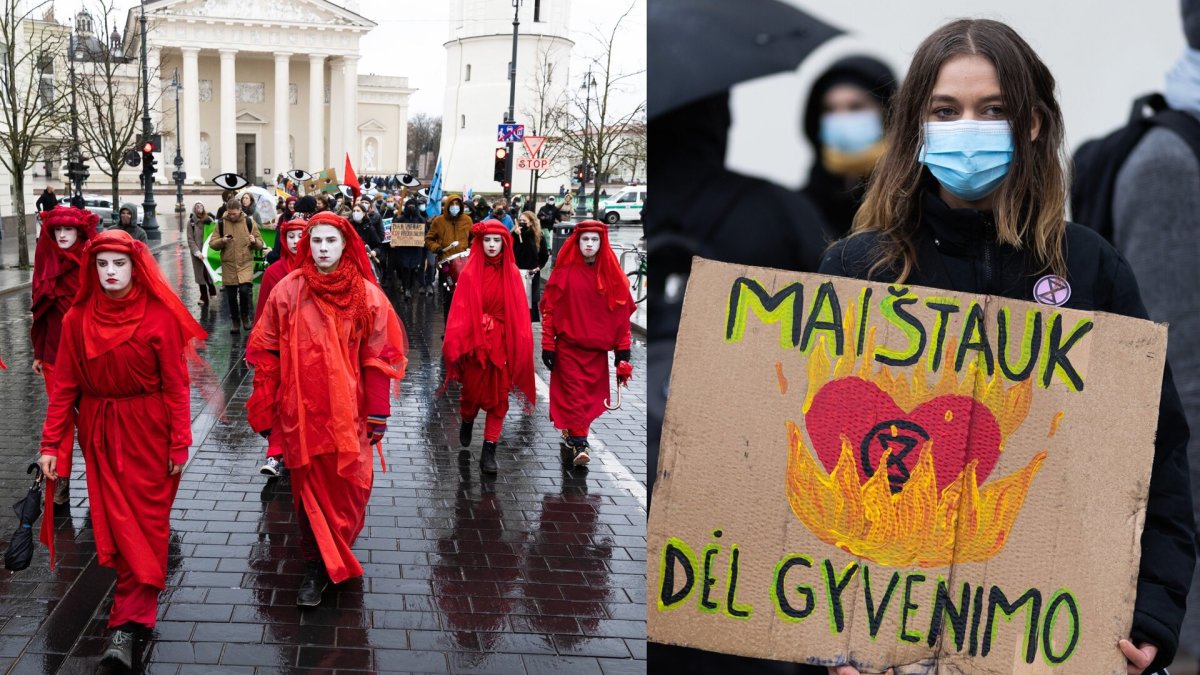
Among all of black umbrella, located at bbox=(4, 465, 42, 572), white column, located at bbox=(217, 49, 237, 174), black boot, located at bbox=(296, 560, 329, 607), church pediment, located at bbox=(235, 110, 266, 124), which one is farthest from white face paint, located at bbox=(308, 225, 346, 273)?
church pediment, located at bbox=(235, 110, 266, 124)

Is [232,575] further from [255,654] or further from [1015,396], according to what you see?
Result: [1015,396]

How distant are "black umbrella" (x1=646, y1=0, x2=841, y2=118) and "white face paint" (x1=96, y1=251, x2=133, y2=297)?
3.46 m

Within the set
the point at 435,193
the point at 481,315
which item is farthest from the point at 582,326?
the point at 435,193

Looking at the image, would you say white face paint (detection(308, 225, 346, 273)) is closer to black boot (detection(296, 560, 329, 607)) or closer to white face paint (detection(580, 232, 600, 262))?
black boot (detection(296, 560, 329, 607))

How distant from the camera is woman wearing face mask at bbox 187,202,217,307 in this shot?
17219 millimetres

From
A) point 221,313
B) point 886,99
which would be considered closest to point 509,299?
point 886,99

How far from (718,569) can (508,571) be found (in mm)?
4350

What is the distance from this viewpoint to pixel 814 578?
7.13ft

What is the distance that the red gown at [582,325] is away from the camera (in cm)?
884

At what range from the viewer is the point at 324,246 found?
18.7 feet

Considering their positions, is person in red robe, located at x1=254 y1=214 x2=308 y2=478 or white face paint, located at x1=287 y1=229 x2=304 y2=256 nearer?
person in red robe, located at x1=254 y1=214 x2=308 y2=478

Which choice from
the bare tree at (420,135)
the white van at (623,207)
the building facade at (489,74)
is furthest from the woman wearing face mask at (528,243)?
the bare tree at (420,135)

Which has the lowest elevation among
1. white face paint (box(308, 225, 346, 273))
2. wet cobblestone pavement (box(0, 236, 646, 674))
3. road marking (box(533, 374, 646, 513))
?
road marking (box(533, 374, 646, 513))

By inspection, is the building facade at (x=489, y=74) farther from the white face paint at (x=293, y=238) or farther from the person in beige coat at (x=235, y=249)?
the white face paint at (x=293, y=238)
